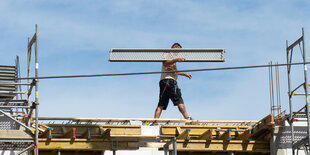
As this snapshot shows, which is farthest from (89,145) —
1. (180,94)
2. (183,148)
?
(180,94)

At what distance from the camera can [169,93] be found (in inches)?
1017

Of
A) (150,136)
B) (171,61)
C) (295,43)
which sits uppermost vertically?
(295,43)

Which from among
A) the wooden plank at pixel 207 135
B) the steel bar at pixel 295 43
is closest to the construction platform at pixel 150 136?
the wooden plank at pixel 207 135

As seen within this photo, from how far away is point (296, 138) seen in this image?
75.5ft

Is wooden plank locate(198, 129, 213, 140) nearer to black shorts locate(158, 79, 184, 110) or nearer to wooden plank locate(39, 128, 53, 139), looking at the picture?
black shorts locate(158, 79, 184, 110)

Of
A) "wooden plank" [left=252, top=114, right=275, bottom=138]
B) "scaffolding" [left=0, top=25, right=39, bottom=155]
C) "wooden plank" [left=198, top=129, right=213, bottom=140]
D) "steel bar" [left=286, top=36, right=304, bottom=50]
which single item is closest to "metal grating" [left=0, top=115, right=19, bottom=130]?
"scaffolding" [left=0, top=25, right=39, bottom=155]

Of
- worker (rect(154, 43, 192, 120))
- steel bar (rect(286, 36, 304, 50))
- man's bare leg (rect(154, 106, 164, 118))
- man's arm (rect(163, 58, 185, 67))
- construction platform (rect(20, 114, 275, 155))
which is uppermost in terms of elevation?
steel bar (rect(286, 36, 304, 50))

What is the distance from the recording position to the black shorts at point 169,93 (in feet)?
84.5

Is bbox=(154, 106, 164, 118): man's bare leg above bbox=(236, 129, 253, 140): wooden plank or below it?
above

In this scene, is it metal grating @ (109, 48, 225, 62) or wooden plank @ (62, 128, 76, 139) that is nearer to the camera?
wooden plank @ (62, 128, 76, 139)

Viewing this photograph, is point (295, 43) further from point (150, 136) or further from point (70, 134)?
point (70, 134)

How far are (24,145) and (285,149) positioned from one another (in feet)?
28.2

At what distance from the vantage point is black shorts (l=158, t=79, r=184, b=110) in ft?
84.5

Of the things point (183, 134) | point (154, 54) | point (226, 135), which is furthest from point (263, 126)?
point (154, 54)
